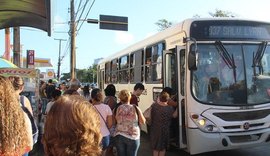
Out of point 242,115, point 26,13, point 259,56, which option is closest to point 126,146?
point 242,115

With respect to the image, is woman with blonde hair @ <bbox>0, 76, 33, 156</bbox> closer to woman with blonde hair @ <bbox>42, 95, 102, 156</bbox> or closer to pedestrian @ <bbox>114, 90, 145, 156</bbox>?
woman with blonde hair @ <bbox>42, 95, 102, 156</bbox>

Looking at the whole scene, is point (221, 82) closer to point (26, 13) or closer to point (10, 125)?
point (26, 13)

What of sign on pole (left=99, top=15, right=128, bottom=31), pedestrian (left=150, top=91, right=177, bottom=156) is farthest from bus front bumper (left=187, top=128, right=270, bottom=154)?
sign on pole (left=99, top=15, right=128, bottom=31)

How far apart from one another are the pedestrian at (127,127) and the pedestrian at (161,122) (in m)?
1.14

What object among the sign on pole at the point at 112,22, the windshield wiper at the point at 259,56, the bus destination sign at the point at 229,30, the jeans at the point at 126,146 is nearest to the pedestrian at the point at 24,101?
the jeans at the point at 126,146

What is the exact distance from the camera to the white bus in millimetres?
8016

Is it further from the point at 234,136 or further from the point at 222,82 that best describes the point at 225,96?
the point at 234,136

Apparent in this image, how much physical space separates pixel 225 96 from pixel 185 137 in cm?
116

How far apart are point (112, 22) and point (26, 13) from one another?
14090mm

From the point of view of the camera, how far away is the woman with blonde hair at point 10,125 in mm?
2645

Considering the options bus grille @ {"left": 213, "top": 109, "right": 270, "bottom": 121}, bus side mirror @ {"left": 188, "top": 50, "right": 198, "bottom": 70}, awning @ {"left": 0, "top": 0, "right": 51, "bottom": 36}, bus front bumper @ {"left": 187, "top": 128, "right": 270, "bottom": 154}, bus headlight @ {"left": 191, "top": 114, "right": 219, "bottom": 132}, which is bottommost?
bus front bumper @ {"left": 187, "top": 128, "right": 270, "bottom": 154}

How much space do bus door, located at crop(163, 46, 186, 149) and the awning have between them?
8.68ft

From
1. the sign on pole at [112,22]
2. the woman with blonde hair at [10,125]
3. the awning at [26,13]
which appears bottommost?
the woman with blonde hair at [10,125]

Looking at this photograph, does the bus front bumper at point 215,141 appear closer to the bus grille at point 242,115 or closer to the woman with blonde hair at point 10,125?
the bus grille at point 242,115
